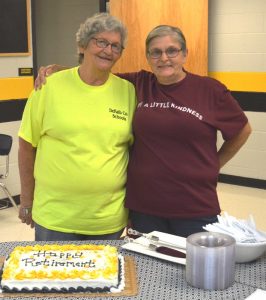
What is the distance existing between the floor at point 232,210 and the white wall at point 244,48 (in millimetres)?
259

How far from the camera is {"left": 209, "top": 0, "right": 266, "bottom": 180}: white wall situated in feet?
17.0

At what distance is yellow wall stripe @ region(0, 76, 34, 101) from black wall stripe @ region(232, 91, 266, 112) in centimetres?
216

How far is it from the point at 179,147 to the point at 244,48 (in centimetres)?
359

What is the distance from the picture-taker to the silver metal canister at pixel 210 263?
139 cm

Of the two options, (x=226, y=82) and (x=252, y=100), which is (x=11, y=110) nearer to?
(x=226, y=82)

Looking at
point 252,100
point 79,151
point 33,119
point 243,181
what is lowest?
point 243,181

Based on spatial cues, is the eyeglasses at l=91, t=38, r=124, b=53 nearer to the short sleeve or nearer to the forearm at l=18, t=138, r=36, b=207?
the short sleeve

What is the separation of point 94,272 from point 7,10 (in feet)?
11.7

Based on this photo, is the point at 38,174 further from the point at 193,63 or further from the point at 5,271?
the point at 193,63

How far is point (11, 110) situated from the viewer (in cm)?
472

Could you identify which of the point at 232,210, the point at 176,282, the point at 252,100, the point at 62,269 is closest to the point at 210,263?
the point at 176,282

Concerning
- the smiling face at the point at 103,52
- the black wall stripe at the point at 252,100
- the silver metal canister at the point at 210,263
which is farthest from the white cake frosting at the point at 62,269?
the black wall stripe at the point at 252,100

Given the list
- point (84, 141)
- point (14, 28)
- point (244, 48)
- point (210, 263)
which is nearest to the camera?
point (210, 263)

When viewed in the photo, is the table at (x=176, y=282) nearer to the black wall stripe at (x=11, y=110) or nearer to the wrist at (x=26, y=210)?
the wrist at (x=26, y=210)
